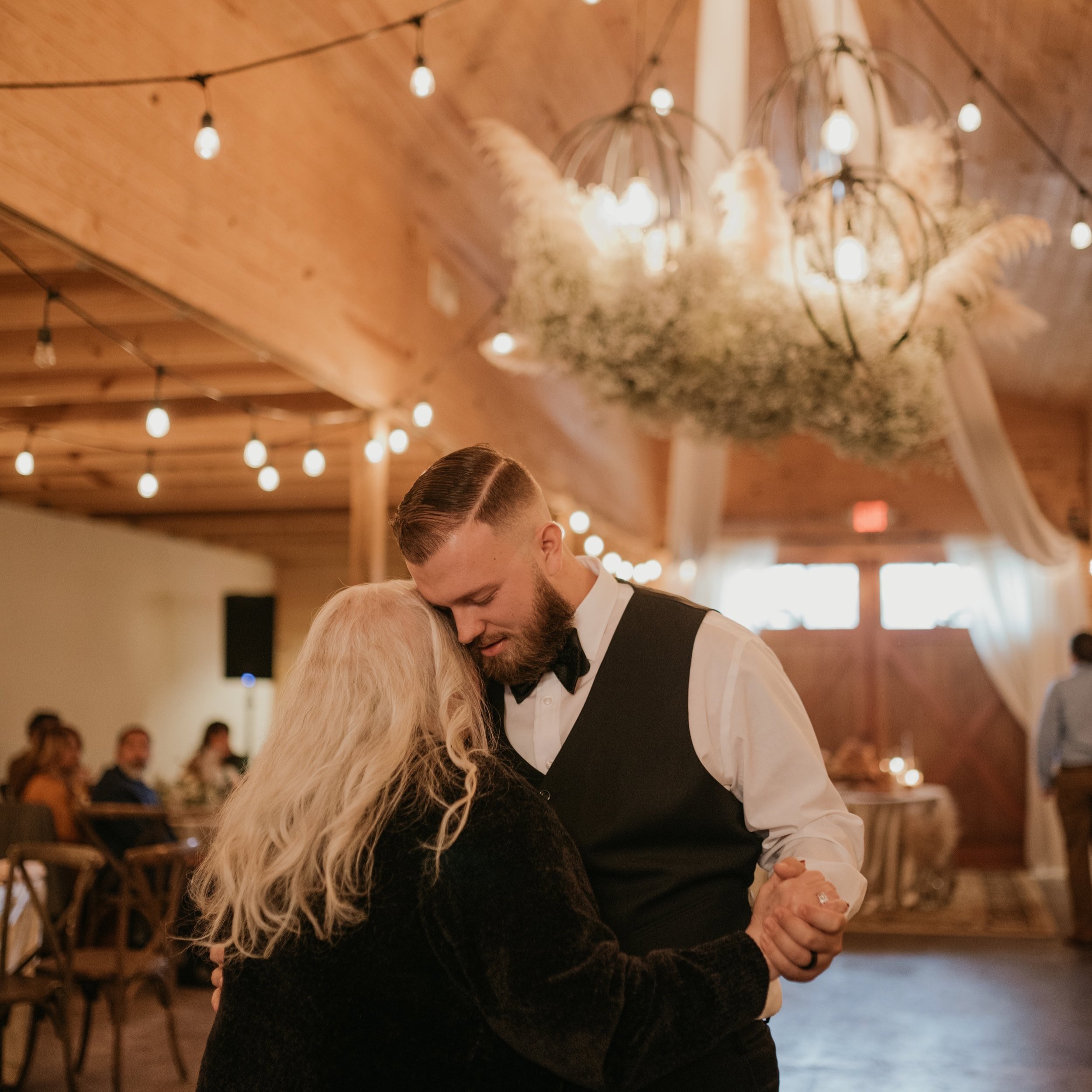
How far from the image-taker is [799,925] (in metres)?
1.47

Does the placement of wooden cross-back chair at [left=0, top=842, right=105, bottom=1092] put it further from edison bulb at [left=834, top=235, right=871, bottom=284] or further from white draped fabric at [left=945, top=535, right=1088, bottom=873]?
white draped fabric at [left=945, top=535, right=1088, bottom=873]

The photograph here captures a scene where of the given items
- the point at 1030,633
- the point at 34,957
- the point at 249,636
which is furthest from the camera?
the point at 1030,633

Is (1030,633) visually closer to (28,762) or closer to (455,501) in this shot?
(28,762)

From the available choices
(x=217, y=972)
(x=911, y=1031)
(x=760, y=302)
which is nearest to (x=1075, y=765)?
(x=911, y=1031)

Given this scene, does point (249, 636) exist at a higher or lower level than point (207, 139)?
lower

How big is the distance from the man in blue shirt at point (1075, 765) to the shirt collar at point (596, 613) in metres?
5.96

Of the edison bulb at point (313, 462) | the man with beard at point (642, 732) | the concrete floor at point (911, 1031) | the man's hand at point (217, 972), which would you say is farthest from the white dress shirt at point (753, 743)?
the edison bulb at point (313, 462)

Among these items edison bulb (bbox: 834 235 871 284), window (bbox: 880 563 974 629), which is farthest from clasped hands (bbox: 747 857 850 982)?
window (bbox: 880 563 974 629)

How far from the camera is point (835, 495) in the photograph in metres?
12.1

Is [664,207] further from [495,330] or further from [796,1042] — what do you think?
[796,1042]

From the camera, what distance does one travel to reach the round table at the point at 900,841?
786 centimetres

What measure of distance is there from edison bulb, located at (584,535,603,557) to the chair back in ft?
20.2

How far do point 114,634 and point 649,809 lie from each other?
29.7 feet

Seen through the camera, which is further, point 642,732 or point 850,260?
point 850,260
